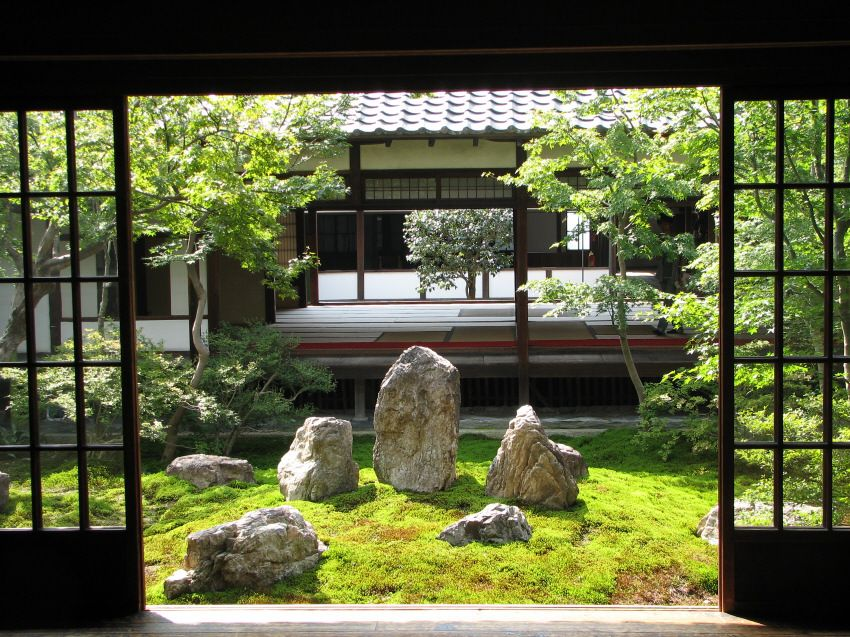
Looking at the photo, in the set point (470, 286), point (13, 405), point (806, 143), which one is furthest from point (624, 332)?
point (470, 286)

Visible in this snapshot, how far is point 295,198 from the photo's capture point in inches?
314

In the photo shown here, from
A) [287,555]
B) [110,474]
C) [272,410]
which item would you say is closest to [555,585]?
[287,555]

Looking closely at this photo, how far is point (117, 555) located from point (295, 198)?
4965 mm

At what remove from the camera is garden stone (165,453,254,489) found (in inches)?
291

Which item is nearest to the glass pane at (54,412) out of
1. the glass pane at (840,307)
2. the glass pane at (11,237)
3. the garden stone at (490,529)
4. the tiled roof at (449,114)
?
the glass pane at (11,237)

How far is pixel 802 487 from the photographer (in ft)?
11.6

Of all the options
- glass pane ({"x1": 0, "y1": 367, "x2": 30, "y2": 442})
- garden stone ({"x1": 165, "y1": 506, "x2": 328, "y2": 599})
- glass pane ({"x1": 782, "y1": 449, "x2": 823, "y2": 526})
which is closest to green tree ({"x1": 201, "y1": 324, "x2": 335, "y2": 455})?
garden stone ({"x1": 165, "y1": 506, "x2": 328, "y2": 599})

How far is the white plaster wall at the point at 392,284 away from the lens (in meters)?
16.6

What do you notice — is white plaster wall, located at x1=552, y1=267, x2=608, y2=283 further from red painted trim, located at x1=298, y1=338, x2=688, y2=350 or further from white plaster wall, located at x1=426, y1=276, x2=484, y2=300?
red painted trim, located at x1=298, y1=338, x2=688, y2=350

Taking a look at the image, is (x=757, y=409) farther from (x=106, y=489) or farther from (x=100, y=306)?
(x=100, y=306)

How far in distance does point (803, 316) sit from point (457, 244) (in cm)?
1161

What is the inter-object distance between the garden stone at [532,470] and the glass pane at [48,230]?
3681 millimetres

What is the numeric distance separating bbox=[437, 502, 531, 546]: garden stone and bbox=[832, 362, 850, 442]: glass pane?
2.61 m

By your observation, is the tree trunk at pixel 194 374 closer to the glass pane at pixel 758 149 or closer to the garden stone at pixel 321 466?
the garden stone at pixel 321 466
